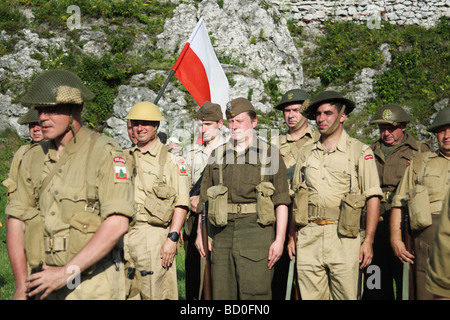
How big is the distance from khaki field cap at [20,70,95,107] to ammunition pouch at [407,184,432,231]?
367 cm

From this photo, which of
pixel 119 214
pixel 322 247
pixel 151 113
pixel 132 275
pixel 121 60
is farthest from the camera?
pixel 121 60

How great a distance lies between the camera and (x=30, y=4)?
18672mm

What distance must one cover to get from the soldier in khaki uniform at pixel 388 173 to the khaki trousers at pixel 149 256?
2.55 m

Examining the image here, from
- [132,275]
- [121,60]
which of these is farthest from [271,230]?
[121,60]

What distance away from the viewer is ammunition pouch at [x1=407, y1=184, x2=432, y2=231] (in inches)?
201

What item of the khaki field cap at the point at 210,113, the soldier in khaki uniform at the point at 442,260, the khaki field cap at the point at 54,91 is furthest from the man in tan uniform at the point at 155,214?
the soldier in khaki uniform at the point at 442,260

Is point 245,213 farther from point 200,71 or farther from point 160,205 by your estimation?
point 200,71

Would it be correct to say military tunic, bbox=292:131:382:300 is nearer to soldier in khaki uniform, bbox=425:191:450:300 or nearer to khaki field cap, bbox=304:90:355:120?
khaki field cap, bbox=304:90:355:120

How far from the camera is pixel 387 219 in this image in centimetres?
642

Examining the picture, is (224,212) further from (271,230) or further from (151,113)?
(151,113)

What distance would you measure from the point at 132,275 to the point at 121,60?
47.1ft

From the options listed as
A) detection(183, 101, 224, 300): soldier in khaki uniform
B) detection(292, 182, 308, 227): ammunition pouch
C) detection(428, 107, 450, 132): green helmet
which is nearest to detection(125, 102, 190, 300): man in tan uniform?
detection(183, 101, 224, 300): soldier in khaki uniform

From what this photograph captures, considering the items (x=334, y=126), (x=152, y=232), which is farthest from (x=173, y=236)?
(x=334, y=126)

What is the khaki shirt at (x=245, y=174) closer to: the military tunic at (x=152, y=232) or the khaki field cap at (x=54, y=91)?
the military tunic at (x=152, y=232)
